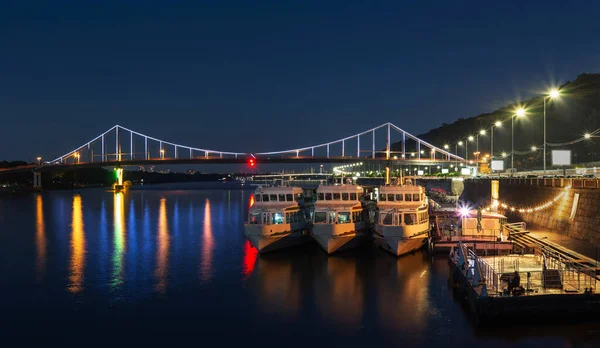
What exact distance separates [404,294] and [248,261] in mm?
12522

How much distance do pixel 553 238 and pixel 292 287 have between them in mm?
16471

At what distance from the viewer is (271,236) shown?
3497 centimetres

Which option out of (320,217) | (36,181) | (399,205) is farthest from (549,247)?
(36,181)

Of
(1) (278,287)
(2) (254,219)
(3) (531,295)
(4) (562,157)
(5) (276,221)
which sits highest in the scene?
(4) (562,157)

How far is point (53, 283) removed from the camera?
2962 centimetres

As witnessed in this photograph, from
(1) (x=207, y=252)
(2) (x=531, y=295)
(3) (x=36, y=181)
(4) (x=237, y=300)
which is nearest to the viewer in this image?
(2) (x=531, y=295)

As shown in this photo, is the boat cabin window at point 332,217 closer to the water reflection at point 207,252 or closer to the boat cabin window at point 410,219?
the boat cabin window at point 410,219

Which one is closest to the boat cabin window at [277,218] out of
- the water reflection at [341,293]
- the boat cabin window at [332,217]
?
the boat cabin window at [332,217]

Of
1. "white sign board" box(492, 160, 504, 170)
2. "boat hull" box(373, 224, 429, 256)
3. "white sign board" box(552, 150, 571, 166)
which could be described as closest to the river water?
"boat hull" box(373, 224, 429, 256)

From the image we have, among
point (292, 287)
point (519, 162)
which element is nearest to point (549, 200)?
point (292, 287)

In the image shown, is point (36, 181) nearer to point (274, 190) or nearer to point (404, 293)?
point (274, 190)

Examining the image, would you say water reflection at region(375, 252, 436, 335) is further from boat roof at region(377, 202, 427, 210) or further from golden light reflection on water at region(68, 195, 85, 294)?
golden light reflection on water at region(68, 195, 85, 294)

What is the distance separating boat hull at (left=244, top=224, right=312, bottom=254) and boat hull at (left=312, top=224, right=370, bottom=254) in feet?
→ 7.15

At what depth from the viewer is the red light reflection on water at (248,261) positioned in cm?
3171
